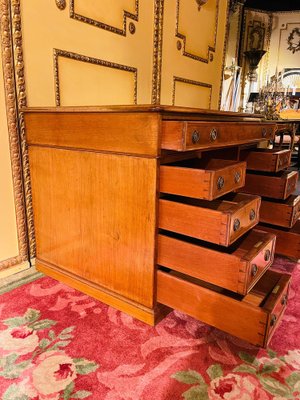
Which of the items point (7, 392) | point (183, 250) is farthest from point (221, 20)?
point (7, 392)

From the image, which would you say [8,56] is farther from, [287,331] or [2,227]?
[287,331]

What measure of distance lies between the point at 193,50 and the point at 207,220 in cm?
173

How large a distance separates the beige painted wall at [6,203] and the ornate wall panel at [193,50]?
3.57 feet

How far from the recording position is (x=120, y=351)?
0.84 metres

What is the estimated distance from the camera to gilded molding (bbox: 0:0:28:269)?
1064mm

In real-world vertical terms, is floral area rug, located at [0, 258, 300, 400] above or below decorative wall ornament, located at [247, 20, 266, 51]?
below

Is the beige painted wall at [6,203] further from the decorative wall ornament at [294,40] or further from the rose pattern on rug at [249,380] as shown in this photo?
the decorative wall ornament at [294,40]

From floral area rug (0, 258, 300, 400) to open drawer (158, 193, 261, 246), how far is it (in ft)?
1.04

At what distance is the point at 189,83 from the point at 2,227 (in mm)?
1607

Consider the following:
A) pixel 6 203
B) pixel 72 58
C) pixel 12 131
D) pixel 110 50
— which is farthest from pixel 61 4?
pixel 6 203

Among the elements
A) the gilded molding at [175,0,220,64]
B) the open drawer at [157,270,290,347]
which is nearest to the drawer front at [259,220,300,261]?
the open drawer at [157,270,290,347]

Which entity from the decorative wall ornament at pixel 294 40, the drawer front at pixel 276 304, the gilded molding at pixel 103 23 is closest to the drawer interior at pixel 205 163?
the drawer front at pixel 276 304

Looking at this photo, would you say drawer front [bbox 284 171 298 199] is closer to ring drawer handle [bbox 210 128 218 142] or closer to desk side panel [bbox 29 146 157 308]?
ring drawer handle [bbox 210 128 218 142]

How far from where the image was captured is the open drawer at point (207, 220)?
2.62 ft
